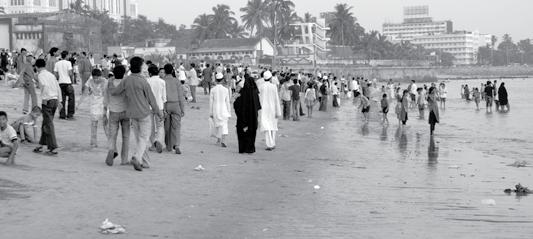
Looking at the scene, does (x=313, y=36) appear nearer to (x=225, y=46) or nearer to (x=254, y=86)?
(x=225, y=46)

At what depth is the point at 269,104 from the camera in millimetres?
14500

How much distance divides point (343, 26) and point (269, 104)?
9859 cm

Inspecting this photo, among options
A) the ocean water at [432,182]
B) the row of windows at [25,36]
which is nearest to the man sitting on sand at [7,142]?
the ocean water at [432,182]

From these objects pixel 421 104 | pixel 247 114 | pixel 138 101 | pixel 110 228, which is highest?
pixel 138 101

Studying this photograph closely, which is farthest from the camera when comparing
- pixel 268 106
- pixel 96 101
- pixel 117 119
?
pixel 268 106

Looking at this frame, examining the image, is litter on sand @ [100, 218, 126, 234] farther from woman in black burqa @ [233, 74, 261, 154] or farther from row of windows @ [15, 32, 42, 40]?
row of windows @ [15, 32, 42, 40]

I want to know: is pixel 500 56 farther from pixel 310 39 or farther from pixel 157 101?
pixel 157 101

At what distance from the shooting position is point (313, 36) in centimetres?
11094

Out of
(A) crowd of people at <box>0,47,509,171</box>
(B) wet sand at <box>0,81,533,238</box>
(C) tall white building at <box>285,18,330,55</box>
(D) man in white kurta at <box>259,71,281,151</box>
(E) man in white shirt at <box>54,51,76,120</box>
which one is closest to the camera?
(B) wet sand at <box>0,81,533,238</box>

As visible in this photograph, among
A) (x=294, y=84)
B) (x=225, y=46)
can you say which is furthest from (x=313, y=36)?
(x=294, y=84)

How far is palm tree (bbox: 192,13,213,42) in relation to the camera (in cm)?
9831

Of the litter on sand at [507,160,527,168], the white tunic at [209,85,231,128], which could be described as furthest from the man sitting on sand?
the litter on sand at [507,160,527,168]

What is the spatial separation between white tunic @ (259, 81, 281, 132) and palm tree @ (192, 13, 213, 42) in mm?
84484

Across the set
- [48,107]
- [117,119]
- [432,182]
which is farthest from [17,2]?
[432,182]
